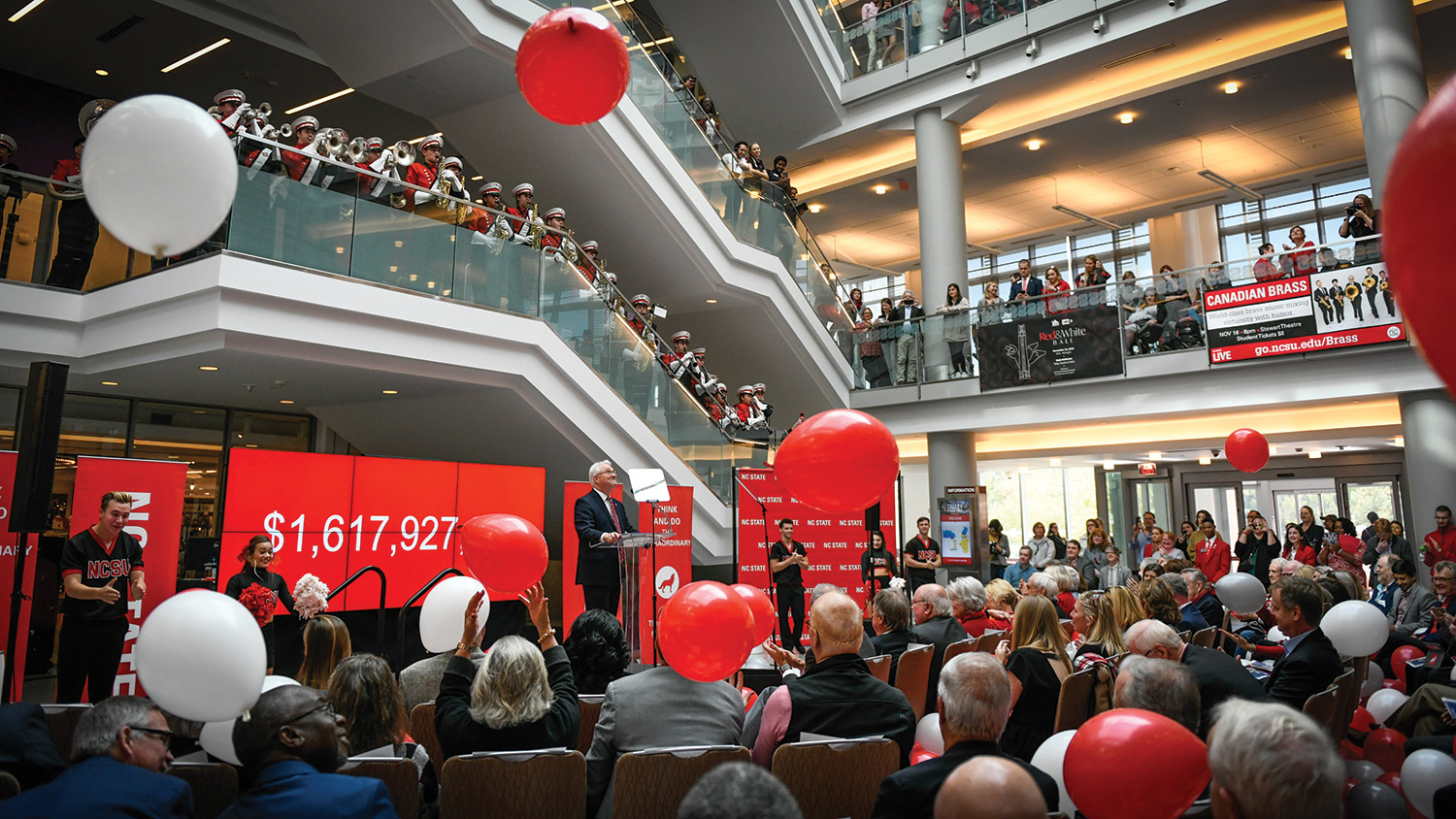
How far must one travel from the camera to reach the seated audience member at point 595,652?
12.4ft

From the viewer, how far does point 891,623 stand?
4.56m

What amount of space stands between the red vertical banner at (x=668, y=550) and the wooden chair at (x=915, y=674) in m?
3.36

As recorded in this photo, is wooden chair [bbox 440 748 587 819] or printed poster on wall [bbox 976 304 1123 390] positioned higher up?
printed poster on wall [bbox 976 304 1123 390]

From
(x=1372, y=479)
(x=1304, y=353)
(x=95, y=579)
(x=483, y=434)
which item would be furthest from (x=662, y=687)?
(x=1372, y=479)

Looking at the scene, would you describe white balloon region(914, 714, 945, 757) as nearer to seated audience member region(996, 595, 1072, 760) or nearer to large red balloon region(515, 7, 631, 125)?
seated audience member region(996, 595, 1072, 760)

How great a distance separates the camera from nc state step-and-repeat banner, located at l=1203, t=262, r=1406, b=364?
365 inches

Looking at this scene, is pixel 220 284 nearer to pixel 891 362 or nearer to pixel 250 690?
pixel 250 690

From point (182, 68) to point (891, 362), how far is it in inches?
416

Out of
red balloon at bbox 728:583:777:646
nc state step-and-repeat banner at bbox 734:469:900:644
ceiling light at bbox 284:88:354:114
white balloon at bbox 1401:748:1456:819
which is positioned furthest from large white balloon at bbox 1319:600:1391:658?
ceiling light at bbox 284:88:354:114

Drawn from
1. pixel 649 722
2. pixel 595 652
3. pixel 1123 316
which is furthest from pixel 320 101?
pixel 649 722

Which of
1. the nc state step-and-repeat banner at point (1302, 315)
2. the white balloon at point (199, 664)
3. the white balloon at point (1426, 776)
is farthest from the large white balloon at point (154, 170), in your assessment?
the nc state step-and-repeat banner at point (1302, 315)

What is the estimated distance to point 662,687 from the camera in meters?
3.05

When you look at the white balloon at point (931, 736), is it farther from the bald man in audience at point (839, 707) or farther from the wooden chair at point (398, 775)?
the wooden chair at point (398, 775)

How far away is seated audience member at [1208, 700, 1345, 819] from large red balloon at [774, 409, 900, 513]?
190 centimetres
